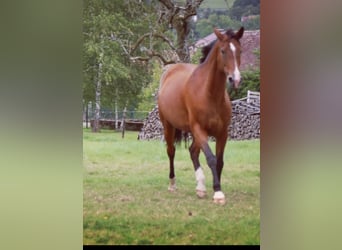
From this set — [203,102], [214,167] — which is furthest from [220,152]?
[203,102]

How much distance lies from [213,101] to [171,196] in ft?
2.38

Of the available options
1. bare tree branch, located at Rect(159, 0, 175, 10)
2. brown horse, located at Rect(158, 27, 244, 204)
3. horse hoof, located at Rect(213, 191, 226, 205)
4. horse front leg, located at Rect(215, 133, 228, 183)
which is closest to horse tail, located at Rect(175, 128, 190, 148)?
brown horse, located at Rect(158, 27, 244, 204)

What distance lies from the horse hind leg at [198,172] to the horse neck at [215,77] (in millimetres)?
387

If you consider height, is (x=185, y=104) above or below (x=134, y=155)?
above

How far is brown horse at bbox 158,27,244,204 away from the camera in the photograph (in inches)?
137

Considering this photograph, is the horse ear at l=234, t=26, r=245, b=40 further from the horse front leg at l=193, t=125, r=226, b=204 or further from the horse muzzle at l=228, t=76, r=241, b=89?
the horse front leg at l=193, t=125, r=226, b=204

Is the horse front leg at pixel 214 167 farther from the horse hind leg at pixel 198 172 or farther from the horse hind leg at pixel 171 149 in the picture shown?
the horse hind leg at pixel 171 149

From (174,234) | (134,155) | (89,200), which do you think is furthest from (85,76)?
(174,234)

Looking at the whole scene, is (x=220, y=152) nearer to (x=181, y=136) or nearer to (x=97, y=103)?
(x=181, y=136)

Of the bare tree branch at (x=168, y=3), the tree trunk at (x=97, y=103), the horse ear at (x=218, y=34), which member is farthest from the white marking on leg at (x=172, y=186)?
the bare tree branch at (x=168, y=3)

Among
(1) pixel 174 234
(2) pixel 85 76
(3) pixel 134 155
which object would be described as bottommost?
(1) pixel 174 234
